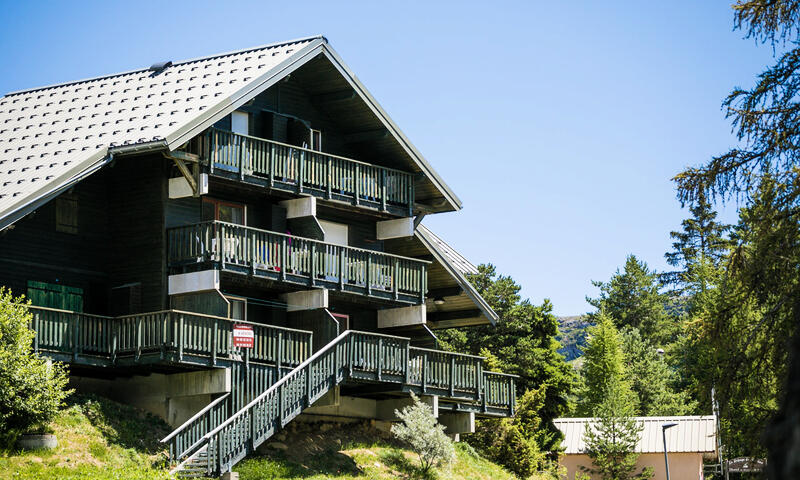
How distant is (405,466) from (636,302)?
65.4 metres

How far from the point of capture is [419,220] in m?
38.7

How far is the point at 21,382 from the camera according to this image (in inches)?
1005

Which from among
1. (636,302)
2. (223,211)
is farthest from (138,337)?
(636,302)

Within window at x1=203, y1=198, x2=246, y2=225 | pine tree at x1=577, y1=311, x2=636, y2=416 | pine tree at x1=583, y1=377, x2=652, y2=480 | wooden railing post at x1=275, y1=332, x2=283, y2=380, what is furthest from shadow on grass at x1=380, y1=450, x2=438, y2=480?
pine tree at x1=577, y1=311, x2=636, y2=416

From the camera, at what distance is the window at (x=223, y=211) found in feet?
110

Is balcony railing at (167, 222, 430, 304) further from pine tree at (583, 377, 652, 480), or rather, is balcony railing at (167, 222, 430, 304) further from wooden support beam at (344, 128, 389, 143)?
pine tree at (583, 377, 652, 480)

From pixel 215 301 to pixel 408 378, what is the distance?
671cm

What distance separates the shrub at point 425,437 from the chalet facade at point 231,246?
141cm

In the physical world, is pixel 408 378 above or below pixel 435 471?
above

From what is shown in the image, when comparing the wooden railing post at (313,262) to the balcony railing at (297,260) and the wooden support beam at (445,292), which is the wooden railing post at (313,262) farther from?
the wooden support beam at (445,292)

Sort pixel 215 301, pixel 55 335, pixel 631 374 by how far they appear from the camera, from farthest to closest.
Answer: pixel 631 374 < pixel 215 301 < pixel 55 335

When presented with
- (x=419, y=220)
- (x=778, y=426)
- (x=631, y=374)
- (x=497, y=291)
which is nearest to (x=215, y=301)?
(x=419, y=220)

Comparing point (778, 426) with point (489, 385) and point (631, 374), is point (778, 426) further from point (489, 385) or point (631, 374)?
point (631, 374)

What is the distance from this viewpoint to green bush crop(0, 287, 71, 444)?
25266 mm
